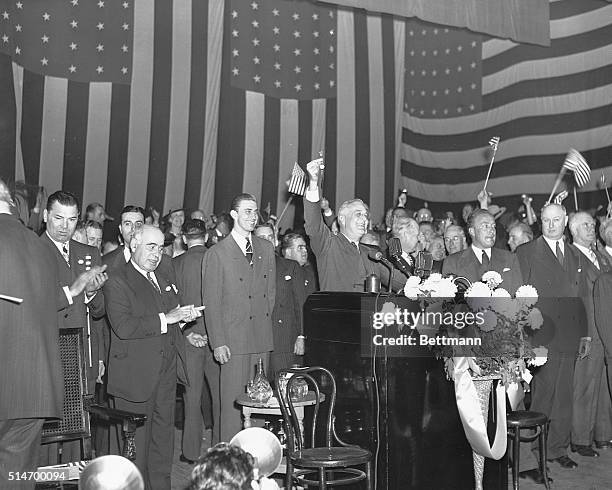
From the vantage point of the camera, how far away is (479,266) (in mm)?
6238

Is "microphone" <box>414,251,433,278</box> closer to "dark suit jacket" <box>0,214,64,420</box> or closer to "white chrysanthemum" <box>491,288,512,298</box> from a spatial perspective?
"white chrysanthemum" <box>491,288,512,298</box>

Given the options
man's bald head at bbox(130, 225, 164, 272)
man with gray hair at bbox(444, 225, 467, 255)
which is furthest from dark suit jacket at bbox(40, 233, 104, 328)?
man with gray hair at bbox(444, 225, 467, 255)

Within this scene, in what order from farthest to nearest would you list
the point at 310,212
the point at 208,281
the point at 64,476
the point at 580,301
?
the point at 580,301 → the point at 208,281 → the point at 310,212 → the point at 64,476

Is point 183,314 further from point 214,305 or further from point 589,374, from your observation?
point 589,374

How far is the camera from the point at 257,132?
41.1ft

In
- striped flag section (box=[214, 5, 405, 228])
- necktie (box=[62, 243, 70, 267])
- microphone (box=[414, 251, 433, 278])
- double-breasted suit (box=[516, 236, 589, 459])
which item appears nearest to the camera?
microphone (box=[414, 251, 433, 278])

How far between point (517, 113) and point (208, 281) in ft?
29.6

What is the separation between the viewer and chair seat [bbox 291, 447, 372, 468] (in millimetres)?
4211

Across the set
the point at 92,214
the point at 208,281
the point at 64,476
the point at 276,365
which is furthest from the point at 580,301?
the point at 92,214

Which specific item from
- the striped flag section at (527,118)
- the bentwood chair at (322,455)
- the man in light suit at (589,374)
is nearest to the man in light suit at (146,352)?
the bentwood chair at (322,455)

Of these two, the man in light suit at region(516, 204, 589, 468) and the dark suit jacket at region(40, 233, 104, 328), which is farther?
the man in light suit at region(516, 204, 589, 468)

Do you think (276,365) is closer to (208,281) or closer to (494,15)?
(208,281)

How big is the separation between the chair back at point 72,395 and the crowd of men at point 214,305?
33 centimetres

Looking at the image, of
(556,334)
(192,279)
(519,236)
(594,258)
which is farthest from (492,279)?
(519,236)
